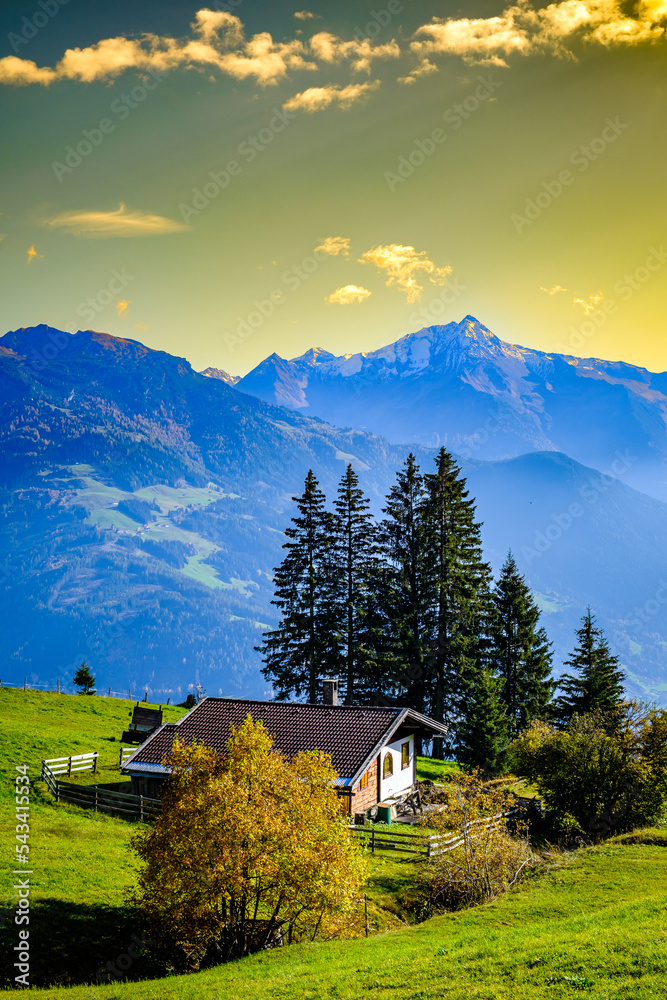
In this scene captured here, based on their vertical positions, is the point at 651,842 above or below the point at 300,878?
below

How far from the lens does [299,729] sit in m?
31.5

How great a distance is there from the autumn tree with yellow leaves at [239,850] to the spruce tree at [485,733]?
937 inches

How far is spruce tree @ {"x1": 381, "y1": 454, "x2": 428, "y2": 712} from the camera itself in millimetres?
47906

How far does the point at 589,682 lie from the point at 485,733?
1365cm

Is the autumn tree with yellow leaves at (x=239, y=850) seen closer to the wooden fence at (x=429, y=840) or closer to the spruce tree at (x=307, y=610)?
the wooden fence at (x=429, y=840)

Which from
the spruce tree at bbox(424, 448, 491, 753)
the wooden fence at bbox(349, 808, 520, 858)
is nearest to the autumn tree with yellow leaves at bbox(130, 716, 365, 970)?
the wooden fence at bbox(349, 808, 520, 858)

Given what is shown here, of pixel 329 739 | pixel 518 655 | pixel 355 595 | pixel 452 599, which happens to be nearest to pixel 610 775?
pixel 329 739

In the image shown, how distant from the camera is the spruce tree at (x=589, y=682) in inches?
1893

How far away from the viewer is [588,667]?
51.0 m

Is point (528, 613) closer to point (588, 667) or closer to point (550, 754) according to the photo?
point (588, 667)

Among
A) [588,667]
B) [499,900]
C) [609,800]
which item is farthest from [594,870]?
[588,667]

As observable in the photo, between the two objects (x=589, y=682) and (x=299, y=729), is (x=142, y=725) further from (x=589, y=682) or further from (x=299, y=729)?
(x=589, y=682)

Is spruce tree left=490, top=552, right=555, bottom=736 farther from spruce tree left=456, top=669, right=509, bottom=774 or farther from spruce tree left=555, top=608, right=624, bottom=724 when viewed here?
spruce tree left=456, top=669, right=509, bottom=774

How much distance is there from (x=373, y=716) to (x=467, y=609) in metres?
18.0
